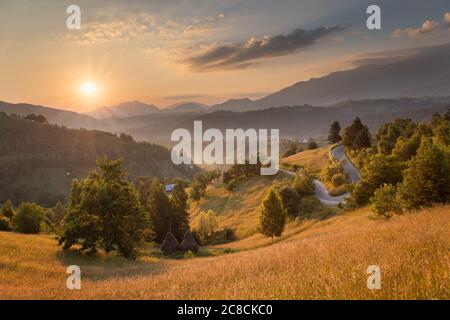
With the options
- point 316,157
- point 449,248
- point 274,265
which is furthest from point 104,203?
point 316,157

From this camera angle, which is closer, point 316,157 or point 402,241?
point 402,241

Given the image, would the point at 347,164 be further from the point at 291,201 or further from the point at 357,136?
the point at 291,201

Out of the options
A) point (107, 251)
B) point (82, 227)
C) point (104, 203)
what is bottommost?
point (107, 251)

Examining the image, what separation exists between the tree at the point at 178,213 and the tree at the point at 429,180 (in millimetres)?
45560

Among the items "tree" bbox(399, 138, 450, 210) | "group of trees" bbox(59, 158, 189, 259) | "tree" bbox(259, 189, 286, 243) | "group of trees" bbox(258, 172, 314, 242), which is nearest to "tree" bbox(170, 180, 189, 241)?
"group of trees" bbox(258, 172, 314, 242)

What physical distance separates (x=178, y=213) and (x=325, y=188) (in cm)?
3829

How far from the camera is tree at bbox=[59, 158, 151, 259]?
33.6m

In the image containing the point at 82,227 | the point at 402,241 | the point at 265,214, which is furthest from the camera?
the point at 265,214

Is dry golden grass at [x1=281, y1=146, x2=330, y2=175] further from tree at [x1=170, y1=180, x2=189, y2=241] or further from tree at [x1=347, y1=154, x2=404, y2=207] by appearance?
tree at [x1=347, y1=154, x2=404, y2=207]
